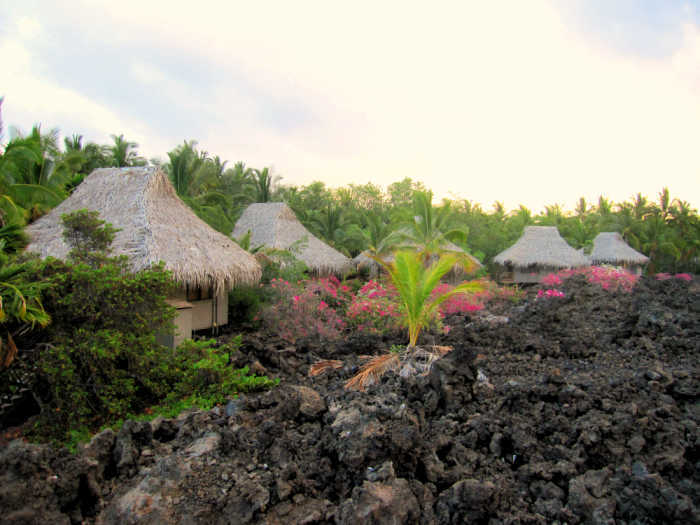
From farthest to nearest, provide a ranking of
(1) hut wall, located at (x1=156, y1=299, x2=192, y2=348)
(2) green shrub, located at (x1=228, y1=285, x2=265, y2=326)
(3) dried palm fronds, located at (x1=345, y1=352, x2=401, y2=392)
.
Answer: (2) green shrub, located at (x1=228, y1=285, x2=265, y2=326), (1) hut wall, located at (x1=156, y1=299, x2=192, y2=348), (3) dried palm fronds, located at (x1=345, y1=352, x2=401, y2=392)

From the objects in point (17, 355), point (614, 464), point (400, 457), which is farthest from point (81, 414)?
point (614, 464)

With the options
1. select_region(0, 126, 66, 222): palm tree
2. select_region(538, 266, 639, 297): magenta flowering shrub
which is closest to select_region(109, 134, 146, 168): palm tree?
select_region(0, 126, 66, 222): palm tree

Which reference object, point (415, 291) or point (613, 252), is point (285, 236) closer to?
point (415, 291)

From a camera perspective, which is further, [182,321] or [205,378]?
[182,321]

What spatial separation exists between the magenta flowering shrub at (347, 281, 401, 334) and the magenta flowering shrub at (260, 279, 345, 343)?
1.18 ft

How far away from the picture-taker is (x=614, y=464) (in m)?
3.25

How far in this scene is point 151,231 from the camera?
8.90 meters

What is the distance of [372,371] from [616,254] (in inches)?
1039

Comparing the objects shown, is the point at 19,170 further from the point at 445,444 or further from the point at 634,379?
the point at 634,379

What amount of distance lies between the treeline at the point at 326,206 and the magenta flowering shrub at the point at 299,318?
4.01 meters

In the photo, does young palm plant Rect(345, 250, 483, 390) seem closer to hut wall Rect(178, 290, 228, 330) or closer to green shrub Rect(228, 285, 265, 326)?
hut wall Rect(178, 290, 228, 330)

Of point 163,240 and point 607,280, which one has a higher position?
point 163,240

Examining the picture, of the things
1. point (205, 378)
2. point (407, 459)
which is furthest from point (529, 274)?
point (407, 459)

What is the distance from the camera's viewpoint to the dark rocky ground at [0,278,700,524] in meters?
2.71
